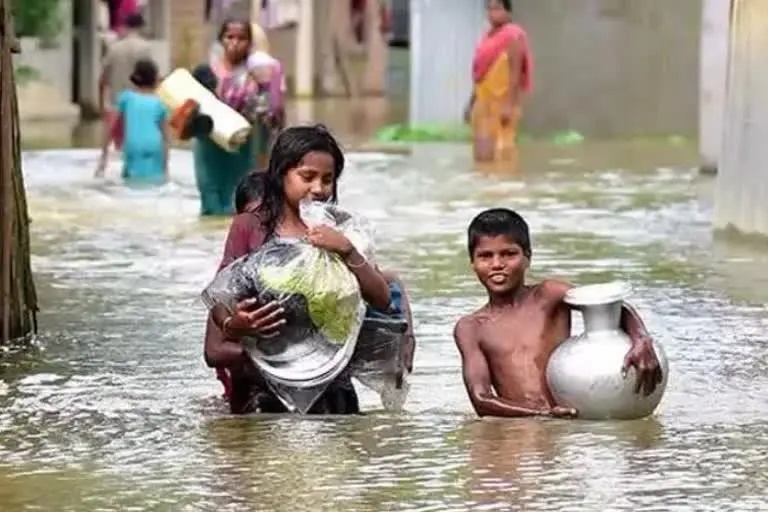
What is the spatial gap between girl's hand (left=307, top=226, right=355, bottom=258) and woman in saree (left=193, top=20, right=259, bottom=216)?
705 cm

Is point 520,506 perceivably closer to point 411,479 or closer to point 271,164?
point 411,479

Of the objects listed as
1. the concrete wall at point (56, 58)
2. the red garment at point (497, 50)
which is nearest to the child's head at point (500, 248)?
the red garment at point (497, 50)

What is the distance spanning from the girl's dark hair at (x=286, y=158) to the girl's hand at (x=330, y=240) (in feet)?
0.78

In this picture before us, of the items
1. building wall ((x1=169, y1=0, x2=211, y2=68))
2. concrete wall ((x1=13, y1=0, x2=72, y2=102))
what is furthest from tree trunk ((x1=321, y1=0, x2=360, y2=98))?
concrete wall ((x1=13, y1=0, x2=72, y2=102))

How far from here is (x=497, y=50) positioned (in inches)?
785

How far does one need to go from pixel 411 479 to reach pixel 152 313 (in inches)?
158

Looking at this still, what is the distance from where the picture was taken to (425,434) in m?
6.50

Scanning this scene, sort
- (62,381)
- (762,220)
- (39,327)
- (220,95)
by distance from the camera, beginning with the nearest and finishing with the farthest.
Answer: (62,381)
(39,327)
(762,220)
(220,95)

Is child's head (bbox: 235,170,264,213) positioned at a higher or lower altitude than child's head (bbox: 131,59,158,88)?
higher

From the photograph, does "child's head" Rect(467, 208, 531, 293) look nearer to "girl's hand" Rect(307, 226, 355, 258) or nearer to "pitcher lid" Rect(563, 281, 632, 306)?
"pitcher lid" Rect(563, 281, 632, 306)

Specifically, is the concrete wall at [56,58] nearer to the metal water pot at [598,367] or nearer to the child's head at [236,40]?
the child's head at [236,40]

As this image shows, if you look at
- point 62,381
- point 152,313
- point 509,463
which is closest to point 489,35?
point 152,313

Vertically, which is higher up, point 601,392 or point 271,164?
point 271,164

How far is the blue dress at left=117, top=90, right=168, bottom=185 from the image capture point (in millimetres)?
17672
